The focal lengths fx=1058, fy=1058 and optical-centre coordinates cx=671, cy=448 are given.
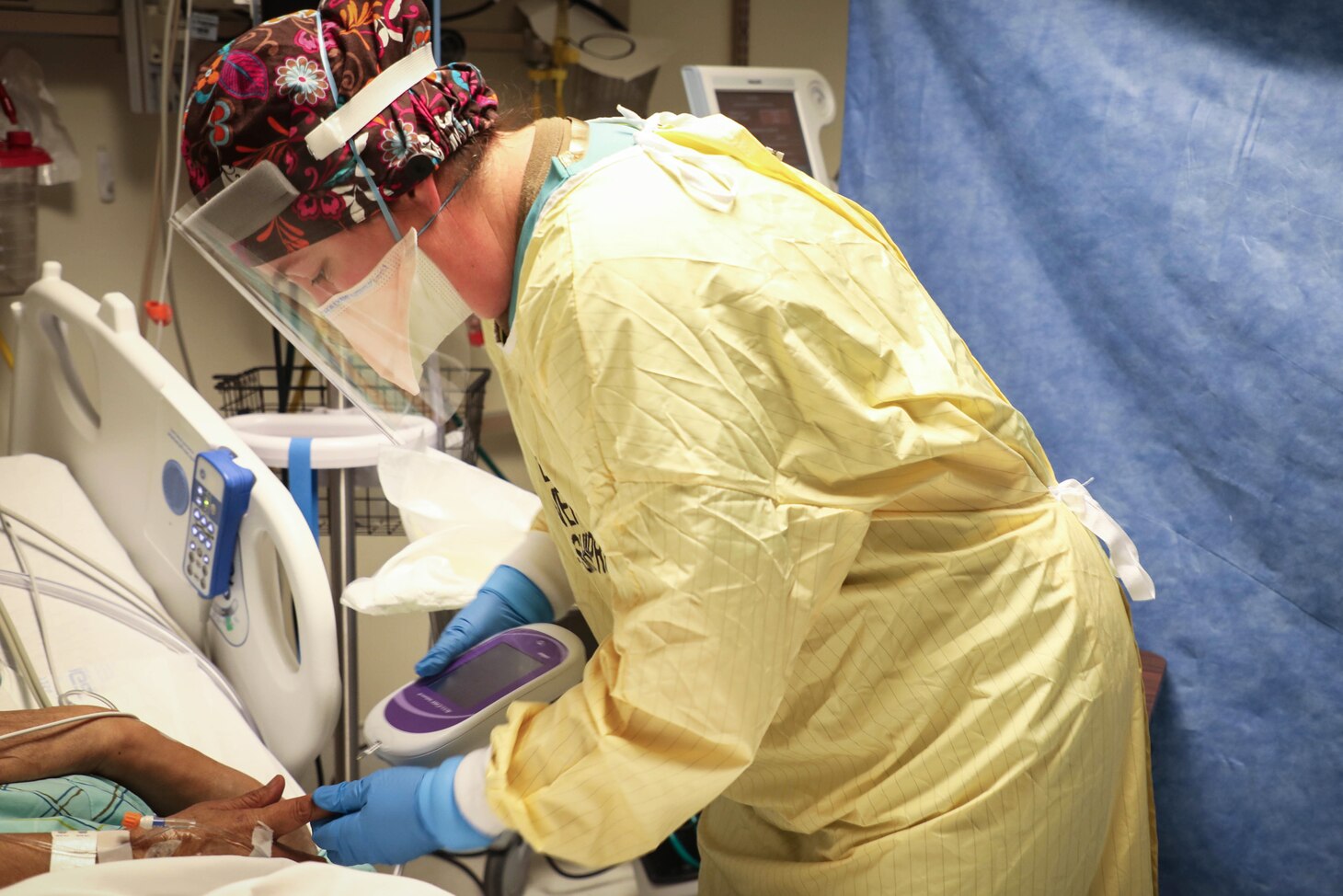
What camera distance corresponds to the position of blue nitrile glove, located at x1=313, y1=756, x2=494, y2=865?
0.96 meters

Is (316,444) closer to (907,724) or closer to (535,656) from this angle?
(535,656)

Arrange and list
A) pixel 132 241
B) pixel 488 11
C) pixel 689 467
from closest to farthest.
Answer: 1. pixel 689 467
2. pixel 132 241
3. pixel 488 11

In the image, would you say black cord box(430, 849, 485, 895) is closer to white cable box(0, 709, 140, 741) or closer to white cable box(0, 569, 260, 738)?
white cable box(0, 569, 260, 738)

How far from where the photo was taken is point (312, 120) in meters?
0.95

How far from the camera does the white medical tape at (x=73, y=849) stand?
985 millimetres

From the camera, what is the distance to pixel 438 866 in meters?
2.06

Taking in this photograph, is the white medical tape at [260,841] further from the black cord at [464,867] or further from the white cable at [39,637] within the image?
the black cord at [464,867]

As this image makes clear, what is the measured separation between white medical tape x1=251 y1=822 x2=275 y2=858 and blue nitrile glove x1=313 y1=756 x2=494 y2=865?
5 cm

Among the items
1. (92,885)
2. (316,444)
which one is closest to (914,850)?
(92,885)

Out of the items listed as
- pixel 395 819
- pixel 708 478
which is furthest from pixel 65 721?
pixel 708 478

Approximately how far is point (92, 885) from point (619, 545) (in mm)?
531

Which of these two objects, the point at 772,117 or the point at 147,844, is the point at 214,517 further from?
the point at 772,117

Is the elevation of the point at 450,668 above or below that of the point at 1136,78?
below

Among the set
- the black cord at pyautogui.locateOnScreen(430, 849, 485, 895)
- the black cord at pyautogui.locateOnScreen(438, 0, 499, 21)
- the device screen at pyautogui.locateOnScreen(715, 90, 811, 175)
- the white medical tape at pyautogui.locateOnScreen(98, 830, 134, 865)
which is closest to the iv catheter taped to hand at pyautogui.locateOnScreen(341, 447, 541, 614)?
the white medical tape at pyautogui.locateOnScreen(98, 830, 134, 865)
